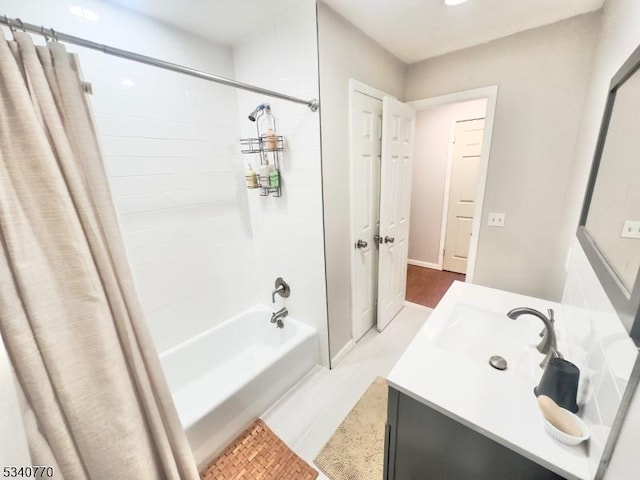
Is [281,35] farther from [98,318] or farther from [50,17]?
[98,318]

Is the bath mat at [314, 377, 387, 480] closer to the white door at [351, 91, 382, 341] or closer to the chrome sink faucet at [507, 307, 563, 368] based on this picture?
the white door at [351, 91, 382, 341]

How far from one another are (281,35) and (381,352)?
2379mm

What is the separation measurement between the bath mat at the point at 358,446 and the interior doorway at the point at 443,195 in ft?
4.89

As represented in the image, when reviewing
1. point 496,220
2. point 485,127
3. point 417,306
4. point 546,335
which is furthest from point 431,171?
point 546,335

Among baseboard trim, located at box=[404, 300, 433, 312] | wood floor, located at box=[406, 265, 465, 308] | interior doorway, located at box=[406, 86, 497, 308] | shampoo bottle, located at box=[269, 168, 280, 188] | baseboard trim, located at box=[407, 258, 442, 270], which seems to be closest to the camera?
shampoo bottle, located at box=[269, 168, 280, 188]

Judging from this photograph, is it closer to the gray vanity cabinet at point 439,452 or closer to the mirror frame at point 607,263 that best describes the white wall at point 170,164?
the gray vanity cabinet at point 439,452

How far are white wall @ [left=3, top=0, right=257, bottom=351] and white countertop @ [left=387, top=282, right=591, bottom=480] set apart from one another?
5.00 ft

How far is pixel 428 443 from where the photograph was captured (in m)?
0.85

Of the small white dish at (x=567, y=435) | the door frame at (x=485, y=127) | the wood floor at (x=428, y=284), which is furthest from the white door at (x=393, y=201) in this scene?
the small white dish at (x=567, y=435)

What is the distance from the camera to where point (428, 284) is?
129 inches

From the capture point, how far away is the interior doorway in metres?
3.10

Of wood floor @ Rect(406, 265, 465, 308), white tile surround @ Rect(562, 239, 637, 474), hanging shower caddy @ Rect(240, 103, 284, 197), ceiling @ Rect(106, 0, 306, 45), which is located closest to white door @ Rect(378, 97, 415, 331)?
wood floor @ Rect(406, 265, 465, 308)

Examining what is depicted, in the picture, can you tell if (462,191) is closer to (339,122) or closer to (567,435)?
(339,122)

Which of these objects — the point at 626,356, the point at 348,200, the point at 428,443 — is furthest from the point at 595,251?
the point at 348,200
